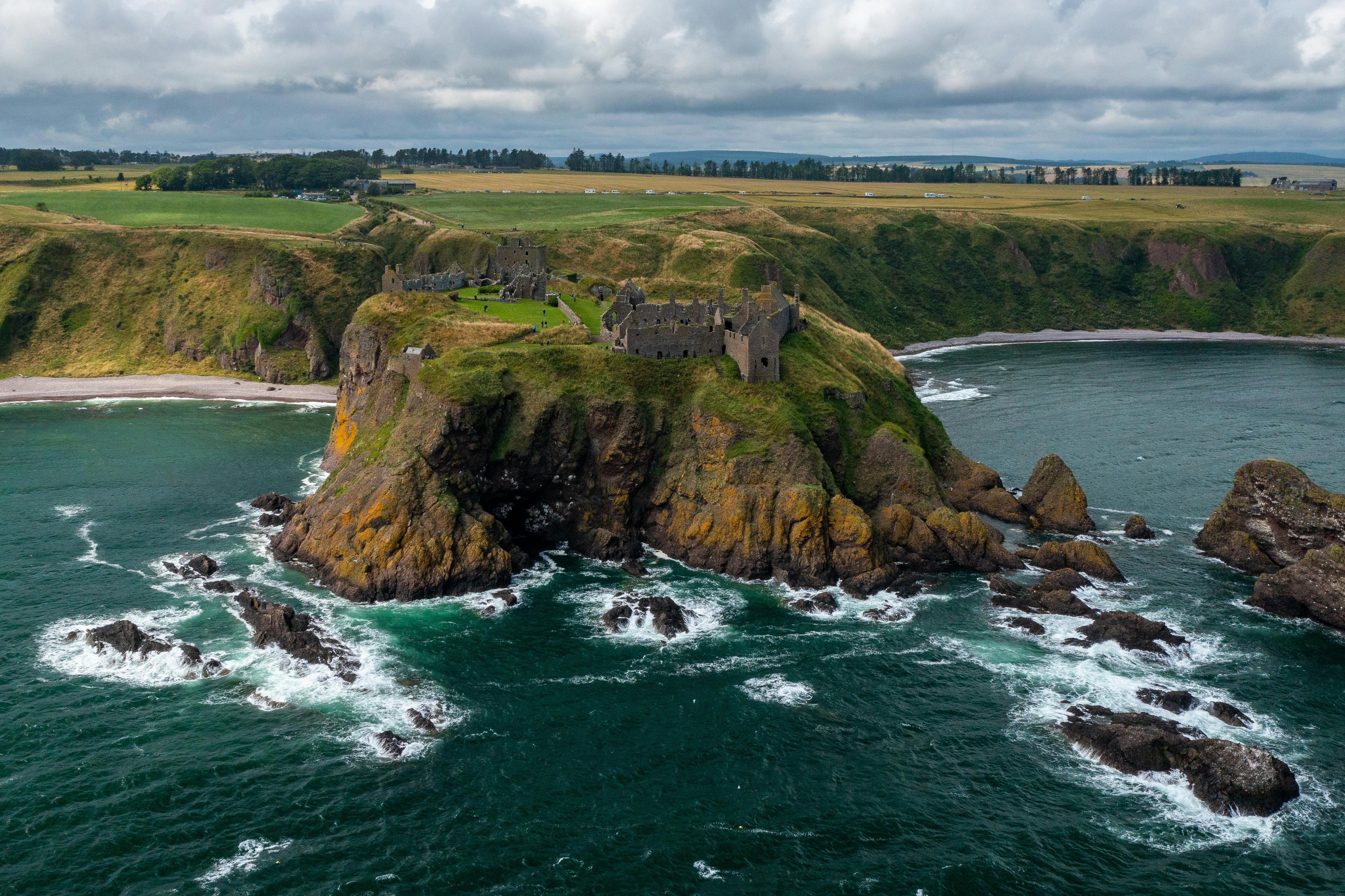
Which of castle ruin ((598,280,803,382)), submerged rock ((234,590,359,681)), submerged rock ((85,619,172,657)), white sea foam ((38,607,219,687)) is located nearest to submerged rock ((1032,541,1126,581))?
castle ruin ((598,280,803,382))

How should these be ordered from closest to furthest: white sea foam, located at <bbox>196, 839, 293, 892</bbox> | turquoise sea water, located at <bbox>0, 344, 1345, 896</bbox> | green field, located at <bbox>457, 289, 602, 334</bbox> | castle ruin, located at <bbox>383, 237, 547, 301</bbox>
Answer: white sea foam, located at <bbox>196, 839, 293, 892</bbox>, turquoise sea water, located at <bbox>0, 344, 1345, 896</bbox>, green field, located at <bbox>457, 289, 602, 334</bbox>, castle ruin, located at <bbox>383, 237, 547, 301</bbox>

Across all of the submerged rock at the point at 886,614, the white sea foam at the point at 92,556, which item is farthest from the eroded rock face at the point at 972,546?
the white sea foam at the point at 92,556

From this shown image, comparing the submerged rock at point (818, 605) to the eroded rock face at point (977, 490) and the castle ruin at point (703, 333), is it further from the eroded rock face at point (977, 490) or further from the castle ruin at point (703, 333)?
the castle ruin at point (703, 333)

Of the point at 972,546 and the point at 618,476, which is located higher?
Answer: the point at 618,476

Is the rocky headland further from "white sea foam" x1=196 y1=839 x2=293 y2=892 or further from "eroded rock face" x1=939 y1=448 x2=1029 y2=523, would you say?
"white sea foam" x1=196 y1=839 x2=293 y2=892

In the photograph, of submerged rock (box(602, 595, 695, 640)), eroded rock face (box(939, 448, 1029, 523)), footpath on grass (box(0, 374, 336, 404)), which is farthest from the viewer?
footpath on grass (box(0, 374, 336, 404))

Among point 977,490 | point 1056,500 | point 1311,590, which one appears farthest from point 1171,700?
point 977,490

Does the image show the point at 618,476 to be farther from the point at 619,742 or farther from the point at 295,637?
the point at 619,742
